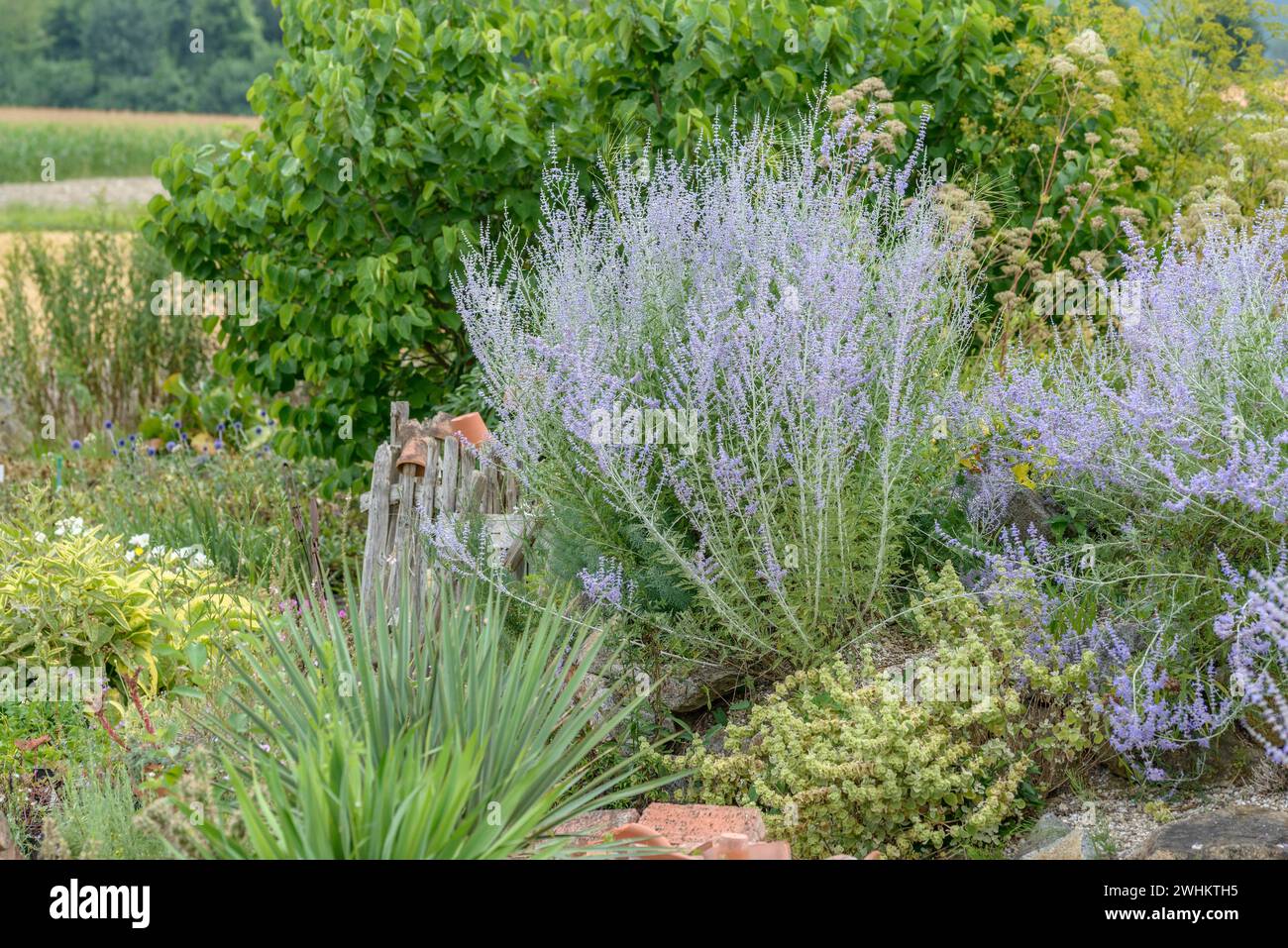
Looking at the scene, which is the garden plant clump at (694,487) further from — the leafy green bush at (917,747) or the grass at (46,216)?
the grass at (46,216)

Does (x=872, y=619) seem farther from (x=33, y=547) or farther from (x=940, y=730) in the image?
(x=33, y=547)

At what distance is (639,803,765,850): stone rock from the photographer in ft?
11.6

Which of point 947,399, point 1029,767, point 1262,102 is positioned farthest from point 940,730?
point 1262,102

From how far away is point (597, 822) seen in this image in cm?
368

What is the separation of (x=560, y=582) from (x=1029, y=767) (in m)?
1.58

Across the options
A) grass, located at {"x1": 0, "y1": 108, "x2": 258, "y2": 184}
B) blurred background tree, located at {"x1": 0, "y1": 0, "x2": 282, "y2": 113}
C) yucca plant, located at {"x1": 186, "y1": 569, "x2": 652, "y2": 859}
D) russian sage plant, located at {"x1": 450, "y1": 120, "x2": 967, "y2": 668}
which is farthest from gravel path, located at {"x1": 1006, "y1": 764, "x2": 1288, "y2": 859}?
blurred background tree, located at {"x1": 0, "y1": 0, "x2": 282, "y2": 113}

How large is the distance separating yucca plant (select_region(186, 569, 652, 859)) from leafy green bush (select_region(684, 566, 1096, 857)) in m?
0.46

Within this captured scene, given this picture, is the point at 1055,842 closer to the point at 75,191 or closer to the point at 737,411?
the point at 737,411

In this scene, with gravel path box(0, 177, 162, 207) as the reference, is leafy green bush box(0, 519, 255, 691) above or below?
below

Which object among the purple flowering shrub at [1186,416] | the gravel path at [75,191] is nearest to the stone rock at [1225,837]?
the purple flowering shrub at [1186,416]

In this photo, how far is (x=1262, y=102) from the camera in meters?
7.63

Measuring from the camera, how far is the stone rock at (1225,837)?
330cm

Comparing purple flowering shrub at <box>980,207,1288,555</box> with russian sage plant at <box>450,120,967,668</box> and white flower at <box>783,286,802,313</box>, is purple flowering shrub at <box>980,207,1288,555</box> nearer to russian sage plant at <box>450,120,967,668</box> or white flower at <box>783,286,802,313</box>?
russian sage plant at <box>450,120,967,668</box>

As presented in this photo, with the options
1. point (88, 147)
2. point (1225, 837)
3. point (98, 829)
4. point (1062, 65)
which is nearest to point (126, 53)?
point (88, 147)
